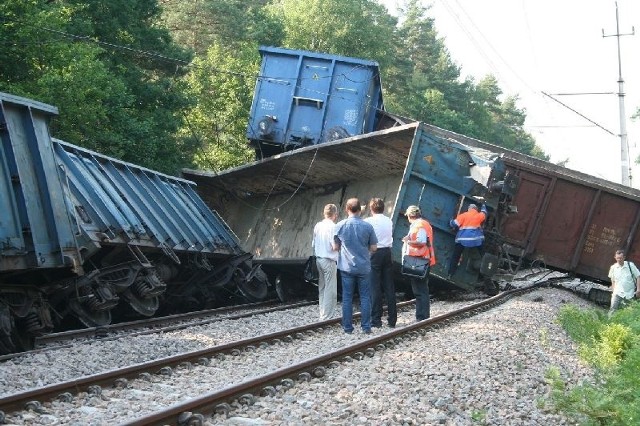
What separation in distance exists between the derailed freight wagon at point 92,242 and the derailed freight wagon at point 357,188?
47.5 inches

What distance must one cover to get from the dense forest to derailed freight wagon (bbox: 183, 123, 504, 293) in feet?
12.2

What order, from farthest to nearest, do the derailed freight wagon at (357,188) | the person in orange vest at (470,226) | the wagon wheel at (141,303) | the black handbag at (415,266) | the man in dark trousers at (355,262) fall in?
the derailed freight wagon at (357,188), the person in orange vest at (470,226), the wagon wheel at (141,303), the black handbag at (415,266), the man in dark trousers at (355,262)

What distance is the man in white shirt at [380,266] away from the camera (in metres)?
10.6

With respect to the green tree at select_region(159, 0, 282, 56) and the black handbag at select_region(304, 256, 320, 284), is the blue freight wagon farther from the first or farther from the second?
the green tree at select_region(159, 0, 282, 56)

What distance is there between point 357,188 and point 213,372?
9710 mm

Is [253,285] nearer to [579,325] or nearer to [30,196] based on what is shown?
[579,325]

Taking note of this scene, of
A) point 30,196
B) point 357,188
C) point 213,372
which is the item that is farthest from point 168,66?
point 213,372

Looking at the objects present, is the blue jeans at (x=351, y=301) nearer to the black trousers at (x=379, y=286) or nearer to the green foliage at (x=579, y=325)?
the black trousers at (x=379, y=286)

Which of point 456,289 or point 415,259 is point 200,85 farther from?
point 415,259

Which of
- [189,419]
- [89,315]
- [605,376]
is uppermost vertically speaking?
[189,419]

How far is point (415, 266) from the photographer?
36.0ft

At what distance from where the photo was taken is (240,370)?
7.34 metres

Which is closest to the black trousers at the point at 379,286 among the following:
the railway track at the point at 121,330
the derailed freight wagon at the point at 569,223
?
the railway track at the point at 121,330

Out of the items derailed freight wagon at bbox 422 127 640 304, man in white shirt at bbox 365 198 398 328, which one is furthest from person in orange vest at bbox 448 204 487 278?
man in white shirt at bbox 365 198 398 328
